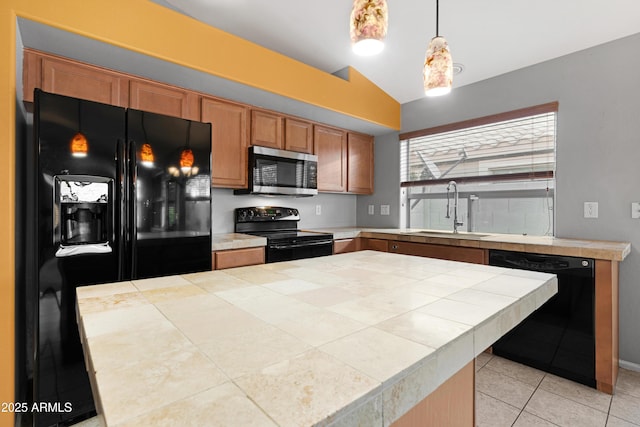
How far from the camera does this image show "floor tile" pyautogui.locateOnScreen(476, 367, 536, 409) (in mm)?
1979

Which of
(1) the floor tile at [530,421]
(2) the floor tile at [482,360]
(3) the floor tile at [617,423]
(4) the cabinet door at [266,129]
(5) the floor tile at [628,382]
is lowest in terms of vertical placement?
(2) the floor tile at [482,360]

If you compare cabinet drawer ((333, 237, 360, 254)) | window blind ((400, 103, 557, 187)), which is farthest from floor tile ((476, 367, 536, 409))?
window blind ((400, 103, 557, 187))

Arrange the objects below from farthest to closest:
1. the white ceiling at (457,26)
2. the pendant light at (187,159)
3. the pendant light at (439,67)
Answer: the white ceiling at (457,26), the pendant light at (187,159), the pendant light at (439,67)

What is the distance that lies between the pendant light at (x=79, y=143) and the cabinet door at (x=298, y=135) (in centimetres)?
174

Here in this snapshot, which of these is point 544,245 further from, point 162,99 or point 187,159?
point 162,99

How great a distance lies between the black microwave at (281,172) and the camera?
2902 mm

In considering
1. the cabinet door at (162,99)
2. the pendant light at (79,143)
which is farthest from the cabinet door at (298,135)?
the pendant light at (79,143)

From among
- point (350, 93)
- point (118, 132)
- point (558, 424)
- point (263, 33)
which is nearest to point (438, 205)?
point (350, 93)

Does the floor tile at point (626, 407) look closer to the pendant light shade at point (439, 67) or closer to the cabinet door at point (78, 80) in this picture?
the pendant light shade at point (439, 67)

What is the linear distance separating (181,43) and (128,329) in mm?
2112

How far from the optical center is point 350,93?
3.26m

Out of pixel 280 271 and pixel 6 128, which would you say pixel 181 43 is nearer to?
pixel 6 128

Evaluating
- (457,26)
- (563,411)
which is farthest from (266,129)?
(563,411)

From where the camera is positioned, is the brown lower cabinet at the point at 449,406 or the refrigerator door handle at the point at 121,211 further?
the refrigerator door handle at the point at 121,211
